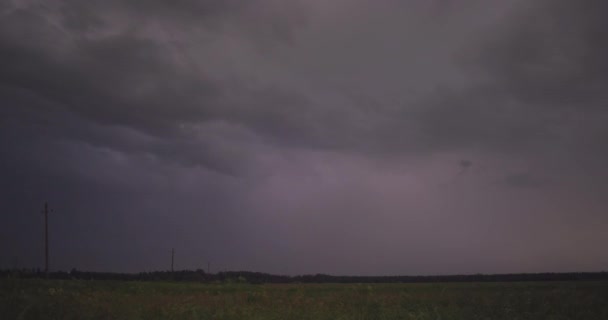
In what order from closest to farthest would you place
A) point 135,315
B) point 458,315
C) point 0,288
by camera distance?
point 135,315, point 0,288, point 458,315

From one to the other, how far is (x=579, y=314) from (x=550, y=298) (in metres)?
6.98

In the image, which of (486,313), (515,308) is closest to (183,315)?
(486,313)

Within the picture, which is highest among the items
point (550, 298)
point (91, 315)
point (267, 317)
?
point (91, 315)

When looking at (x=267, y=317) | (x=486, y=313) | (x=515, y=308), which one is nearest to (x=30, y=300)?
(x=267, y=317)

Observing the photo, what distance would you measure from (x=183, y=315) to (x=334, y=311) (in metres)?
6.21

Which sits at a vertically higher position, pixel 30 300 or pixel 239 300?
pixel 30 300

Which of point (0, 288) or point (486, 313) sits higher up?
point (0, 288)

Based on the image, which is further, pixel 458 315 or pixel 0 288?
pixel 458 315

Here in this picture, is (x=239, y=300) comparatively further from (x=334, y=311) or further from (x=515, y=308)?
(x=515, y=308)

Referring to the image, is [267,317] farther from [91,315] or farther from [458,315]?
[458,315]

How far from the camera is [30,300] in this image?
12.6 meters

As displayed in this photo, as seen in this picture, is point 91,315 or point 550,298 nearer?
point 91,315

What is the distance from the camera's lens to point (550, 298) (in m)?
24.7

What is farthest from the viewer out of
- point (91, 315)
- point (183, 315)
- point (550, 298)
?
point (550, 298)
